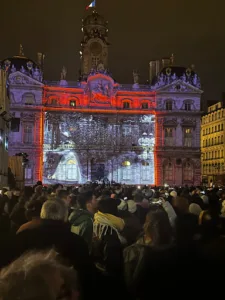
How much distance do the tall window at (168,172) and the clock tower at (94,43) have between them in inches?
690

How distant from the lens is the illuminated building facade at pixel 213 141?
80.2 metres

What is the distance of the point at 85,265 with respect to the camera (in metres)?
5.09

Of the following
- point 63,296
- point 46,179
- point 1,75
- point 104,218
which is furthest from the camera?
point 46,179

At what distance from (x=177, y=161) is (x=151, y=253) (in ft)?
190

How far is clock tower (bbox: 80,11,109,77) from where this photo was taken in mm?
65375

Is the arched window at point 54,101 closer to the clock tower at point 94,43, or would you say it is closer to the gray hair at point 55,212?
the clock tower at point 94,43

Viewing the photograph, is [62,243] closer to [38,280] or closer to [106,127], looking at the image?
[38,280]

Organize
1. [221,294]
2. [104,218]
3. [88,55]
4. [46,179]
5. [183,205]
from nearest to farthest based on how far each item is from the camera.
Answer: [221,294], [104,218], [183,205], [46,179], [88,55]

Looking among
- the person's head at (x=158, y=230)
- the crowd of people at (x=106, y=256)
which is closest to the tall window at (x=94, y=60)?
the crowd of people at (x=106, y=256)

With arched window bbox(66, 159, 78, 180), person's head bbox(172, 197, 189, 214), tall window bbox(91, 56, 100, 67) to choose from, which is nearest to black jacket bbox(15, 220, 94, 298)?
person's head bbox(172, 197, 189, 214)

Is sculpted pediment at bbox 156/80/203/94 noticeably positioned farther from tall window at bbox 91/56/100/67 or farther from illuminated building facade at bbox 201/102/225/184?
illuminated building facade at bbox 201/102/225/184

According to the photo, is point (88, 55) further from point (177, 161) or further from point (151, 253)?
point (151, 253)

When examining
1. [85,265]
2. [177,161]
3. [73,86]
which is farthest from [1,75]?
[177,161]

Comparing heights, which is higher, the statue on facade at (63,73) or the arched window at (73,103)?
the statue on facade at (63,73)
